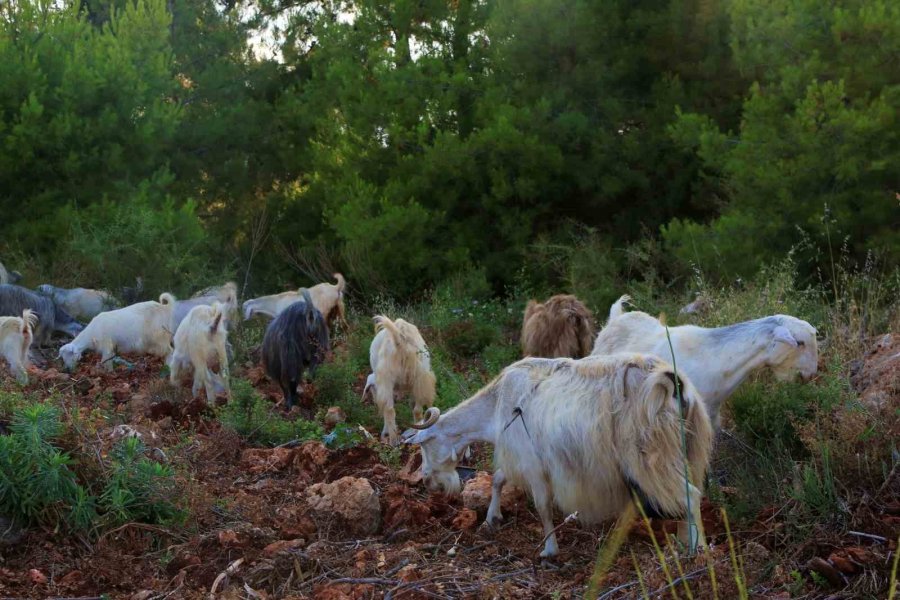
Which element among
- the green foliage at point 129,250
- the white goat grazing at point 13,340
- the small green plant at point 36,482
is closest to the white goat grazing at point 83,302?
the green foliage at point 129,250

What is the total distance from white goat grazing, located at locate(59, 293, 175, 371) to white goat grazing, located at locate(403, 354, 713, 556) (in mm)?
8641

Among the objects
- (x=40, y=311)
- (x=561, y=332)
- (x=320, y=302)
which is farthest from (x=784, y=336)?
(x=40, y=311)

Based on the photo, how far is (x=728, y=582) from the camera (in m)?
4.81

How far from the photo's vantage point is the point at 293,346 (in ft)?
35.4

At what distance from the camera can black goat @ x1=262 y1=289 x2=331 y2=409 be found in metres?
10.8

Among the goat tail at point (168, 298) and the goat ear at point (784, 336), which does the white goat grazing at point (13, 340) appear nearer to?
the goat tail at point (168, 298)

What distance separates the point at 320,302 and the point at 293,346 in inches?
216

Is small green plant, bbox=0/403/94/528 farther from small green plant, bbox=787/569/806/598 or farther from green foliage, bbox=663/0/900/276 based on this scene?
green foliage, bbox=663/0/900/276

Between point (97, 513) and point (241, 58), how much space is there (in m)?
19.7

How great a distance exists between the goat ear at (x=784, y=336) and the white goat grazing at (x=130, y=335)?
28.9ft

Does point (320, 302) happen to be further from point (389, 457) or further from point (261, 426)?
point (389, 457)

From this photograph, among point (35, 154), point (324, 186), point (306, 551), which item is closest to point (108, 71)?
point (35, 154)

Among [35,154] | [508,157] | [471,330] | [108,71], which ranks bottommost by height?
[471,330]

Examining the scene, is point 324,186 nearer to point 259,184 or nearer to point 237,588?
point 259,184
